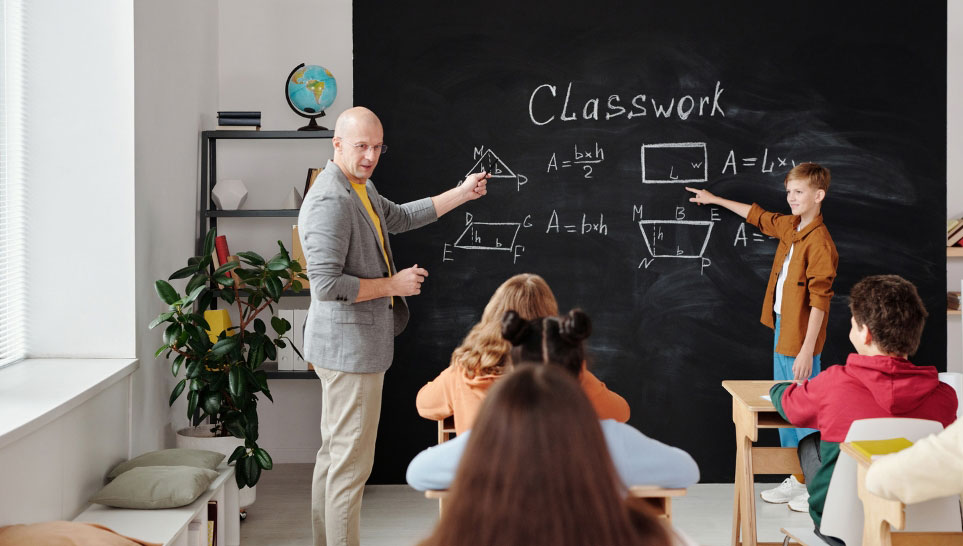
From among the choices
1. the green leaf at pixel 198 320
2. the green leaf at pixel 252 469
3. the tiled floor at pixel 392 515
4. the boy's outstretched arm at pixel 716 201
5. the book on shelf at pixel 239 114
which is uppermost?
the book on shelf at pixel 239 114

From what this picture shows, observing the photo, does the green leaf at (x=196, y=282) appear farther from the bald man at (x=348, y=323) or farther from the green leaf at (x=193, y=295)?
the bald man at (x=348, y=323)

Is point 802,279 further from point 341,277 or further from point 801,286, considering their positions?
point 341,277

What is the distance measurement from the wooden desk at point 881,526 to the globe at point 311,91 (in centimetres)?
307

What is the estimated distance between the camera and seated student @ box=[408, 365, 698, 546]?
3.10 feet

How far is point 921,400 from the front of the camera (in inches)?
99.1

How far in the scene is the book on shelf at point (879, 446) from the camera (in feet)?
7.24

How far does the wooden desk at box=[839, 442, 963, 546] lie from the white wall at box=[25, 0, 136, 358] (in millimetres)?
2762

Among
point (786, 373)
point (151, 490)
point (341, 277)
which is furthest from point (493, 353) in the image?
point (786, 373)

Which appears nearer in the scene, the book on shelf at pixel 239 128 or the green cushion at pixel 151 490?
the green cushion at pixel 151 490

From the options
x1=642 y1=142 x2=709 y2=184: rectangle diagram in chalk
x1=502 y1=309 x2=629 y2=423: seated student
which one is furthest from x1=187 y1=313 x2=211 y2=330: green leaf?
x1=642 y1=142 x2=709 y2=184: rectangle diagram in chalk

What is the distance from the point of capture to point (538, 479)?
0.94 m

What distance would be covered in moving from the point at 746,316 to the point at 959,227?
1.26 metres

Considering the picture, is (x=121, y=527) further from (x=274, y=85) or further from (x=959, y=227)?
(x=959, y=227)

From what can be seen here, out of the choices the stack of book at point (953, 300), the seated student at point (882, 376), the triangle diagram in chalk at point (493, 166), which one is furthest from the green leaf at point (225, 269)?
the stack of book at point (953, 300)
